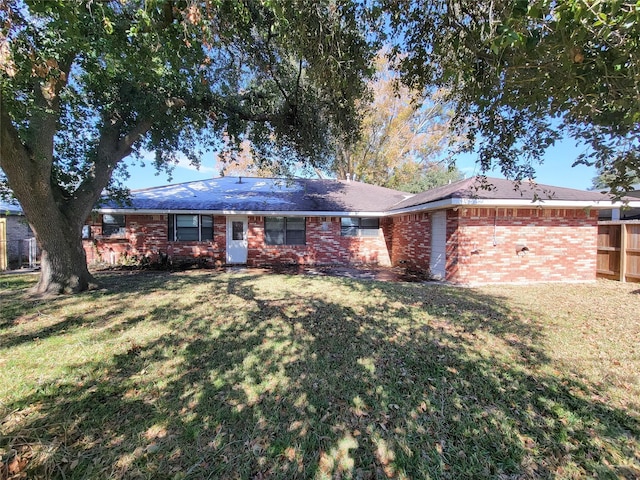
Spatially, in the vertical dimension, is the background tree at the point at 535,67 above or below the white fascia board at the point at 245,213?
above

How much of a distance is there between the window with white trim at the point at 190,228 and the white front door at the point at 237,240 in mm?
→ 843

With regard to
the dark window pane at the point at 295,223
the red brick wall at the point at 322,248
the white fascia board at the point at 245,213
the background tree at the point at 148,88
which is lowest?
the red brick wall at the point at 322,248

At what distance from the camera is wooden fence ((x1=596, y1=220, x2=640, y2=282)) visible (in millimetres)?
8352

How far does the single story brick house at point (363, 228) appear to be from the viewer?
873cm

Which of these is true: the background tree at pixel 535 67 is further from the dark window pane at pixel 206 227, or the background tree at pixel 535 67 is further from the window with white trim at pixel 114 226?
the window with white trim at pixel 114 226

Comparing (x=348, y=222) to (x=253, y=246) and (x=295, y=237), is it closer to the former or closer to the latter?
(x=295, y=237)

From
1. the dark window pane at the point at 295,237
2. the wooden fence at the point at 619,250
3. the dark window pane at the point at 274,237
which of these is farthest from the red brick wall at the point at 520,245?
the dark window pane at the point at 274,237

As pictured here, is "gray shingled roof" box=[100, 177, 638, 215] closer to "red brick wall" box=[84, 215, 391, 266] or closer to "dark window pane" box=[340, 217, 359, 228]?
"dark window pane" box=[340, 217, 359, 228]

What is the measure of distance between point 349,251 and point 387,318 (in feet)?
27.7

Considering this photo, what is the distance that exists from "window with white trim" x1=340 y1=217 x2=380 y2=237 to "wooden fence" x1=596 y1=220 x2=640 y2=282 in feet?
25.5

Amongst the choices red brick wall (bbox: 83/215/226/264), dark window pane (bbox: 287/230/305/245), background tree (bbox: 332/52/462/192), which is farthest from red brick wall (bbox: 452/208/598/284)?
background tree (bbox: 332/52/462/192)

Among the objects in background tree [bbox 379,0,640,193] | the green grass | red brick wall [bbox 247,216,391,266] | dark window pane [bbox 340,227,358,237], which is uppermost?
background tree [bbox 379,0,640,193]

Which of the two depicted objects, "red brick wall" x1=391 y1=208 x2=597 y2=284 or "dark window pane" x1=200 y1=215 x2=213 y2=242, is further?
"dark window pane" x1=200 y1=215 x2=213 y2=242

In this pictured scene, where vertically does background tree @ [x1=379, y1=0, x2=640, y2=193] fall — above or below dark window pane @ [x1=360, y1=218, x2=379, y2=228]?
above
